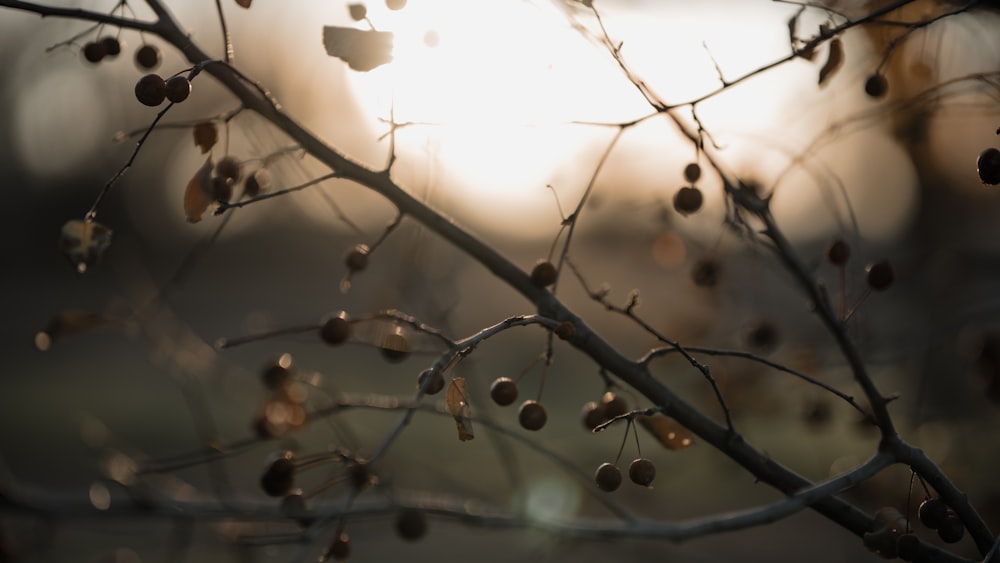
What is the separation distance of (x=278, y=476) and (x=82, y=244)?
1.32 feet

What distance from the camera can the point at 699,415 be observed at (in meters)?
1.15

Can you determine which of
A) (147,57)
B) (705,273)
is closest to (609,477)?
(705,273)

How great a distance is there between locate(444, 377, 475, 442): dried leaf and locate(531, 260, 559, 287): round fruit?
261mm

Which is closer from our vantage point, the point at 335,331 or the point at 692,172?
the point at 335,331

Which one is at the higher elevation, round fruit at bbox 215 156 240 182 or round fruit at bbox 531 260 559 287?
round fruit at bbox 215 156 240 182

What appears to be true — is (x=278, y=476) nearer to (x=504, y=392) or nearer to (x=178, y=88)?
(x=504, y=392)

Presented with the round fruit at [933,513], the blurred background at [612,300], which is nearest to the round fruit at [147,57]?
the blurred background at [612,300]

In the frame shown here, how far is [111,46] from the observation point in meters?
1.33

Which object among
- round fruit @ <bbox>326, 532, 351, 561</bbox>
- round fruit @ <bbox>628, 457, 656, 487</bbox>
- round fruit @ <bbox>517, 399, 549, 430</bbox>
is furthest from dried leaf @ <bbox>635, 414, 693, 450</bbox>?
round fruit @ <bbox>326, 532, 351, 561</bbox>

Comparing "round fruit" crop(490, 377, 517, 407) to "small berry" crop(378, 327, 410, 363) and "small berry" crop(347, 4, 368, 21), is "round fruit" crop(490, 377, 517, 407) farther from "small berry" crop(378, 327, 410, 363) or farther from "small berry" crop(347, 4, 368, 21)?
"small berry" crop(347, 4, 368, 21)

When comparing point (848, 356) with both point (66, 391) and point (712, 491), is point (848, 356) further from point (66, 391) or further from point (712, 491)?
point (66, 391)

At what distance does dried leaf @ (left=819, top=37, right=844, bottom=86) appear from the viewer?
1218 millimetres

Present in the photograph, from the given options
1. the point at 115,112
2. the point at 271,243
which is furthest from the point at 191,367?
the point at 271,243

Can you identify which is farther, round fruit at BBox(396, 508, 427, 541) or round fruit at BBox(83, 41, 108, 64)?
round fruit at BBox(396, 508, 427, 541)
